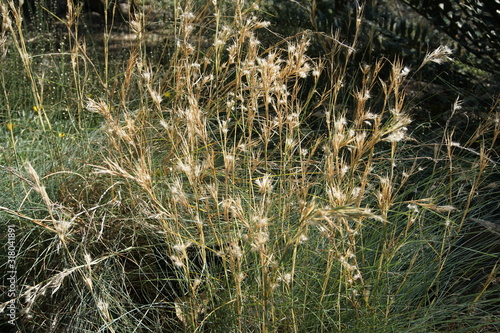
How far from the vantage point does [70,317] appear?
2215mm

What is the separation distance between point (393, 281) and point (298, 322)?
0.48 meters

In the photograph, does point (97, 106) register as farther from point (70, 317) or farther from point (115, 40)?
point (115, 40)

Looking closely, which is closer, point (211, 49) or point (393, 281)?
point (393, 281)

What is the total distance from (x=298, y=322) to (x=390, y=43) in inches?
110

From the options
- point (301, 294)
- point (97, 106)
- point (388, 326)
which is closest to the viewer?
point (97, 106)

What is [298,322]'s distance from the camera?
74.4 inches

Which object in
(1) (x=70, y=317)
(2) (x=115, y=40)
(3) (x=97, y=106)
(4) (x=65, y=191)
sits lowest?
(2) (x=115, y=40)

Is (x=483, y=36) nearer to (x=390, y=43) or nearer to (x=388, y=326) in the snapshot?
(x=390, y=43)

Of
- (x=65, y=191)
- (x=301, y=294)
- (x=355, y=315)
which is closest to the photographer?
(x=355, y=315)

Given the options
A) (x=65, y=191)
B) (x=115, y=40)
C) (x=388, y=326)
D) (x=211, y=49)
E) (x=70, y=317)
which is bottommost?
(x=115, y=40)

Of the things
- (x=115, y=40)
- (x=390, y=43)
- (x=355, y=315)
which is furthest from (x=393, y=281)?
(x=115, y=40)

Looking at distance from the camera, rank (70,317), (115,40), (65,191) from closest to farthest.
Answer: (70,317) < (65,191) < (115,40)

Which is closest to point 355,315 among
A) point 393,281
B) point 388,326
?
point 388,326

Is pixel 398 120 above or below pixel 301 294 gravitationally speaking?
above
